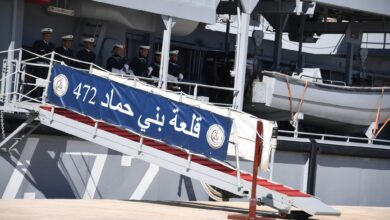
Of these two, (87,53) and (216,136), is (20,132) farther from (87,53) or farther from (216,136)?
(87,53)

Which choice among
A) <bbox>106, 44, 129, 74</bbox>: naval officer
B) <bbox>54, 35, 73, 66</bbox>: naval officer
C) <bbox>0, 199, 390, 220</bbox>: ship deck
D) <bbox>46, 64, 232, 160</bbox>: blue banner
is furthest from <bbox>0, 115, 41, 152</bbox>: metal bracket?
<bbox>106, 44, 129, 74</bbox>: naval officer

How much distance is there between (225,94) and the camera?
22.2m

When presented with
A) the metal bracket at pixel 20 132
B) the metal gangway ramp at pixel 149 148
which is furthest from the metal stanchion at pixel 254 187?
the metal bracket at pixel 20 132

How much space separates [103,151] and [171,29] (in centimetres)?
339

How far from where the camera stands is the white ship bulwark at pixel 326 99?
20750mm

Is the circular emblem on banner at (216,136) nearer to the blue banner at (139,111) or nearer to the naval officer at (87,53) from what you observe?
the blue banner at (139,111)

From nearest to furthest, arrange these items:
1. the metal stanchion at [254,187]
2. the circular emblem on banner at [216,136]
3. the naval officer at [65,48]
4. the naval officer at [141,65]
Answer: the metal stanchion at [254,187] → the circular emblem on banner at [216,136] → the naval officer at [65,48] → the naval officer at [141,65]

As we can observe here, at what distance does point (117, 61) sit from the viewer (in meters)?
18.3

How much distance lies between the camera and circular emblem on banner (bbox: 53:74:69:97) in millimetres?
14852

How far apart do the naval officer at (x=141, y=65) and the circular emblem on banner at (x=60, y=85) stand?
437cm

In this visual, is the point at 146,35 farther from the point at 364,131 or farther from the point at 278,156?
the point at 364,131

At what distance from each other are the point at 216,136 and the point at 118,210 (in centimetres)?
217

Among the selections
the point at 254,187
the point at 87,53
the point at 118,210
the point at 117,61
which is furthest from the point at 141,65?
the point at 254,187

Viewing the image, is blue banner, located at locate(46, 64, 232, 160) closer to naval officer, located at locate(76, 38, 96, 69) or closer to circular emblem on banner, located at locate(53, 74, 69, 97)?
circular emblem on banner, located at locate(53, 74, 69, 97)
